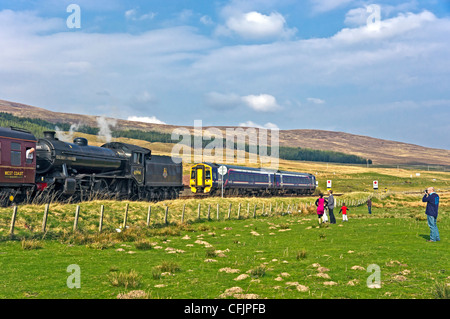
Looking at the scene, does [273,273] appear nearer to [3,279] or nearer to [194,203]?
[3,279]

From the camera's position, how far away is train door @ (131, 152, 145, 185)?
36094 mm

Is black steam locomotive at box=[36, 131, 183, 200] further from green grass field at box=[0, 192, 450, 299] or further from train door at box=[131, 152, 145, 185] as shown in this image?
green grass field at box=[0, 192, 450, 299]

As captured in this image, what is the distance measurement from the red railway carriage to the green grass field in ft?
6.23

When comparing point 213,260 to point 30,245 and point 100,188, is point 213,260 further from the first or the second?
point 100,188

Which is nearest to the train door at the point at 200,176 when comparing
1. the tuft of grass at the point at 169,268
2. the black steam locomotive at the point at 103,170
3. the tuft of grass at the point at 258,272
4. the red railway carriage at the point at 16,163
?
the black steam locomotive at the point at 103,170

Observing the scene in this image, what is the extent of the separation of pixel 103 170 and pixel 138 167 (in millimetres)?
4418

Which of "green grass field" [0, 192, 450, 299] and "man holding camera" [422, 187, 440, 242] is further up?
"man holding camera" [422, 187, 440, 242]

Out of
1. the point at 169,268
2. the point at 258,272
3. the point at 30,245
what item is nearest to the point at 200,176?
the point at 30,245

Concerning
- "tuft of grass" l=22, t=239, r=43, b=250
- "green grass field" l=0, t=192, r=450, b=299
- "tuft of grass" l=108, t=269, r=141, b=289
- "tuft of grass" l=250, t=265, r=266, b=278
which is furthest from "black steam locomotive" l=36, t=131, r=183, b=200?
"tuft of grass" l=250, t=265, r=266, b=278

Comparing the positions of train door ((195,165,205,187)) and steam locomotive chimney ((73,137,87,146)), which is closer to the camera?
steam locomotive chimney ((73,137,87,146))

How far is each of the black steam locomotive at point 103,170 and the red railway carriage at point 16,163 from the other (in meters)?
1.83

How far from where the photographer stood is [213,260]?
47.7ft

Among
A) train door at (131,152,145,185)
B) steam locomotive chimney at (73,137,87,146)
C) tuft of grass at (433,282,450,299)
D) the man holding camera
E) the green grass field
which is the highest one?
steam locomotive chimney at (73,137,87,146)
